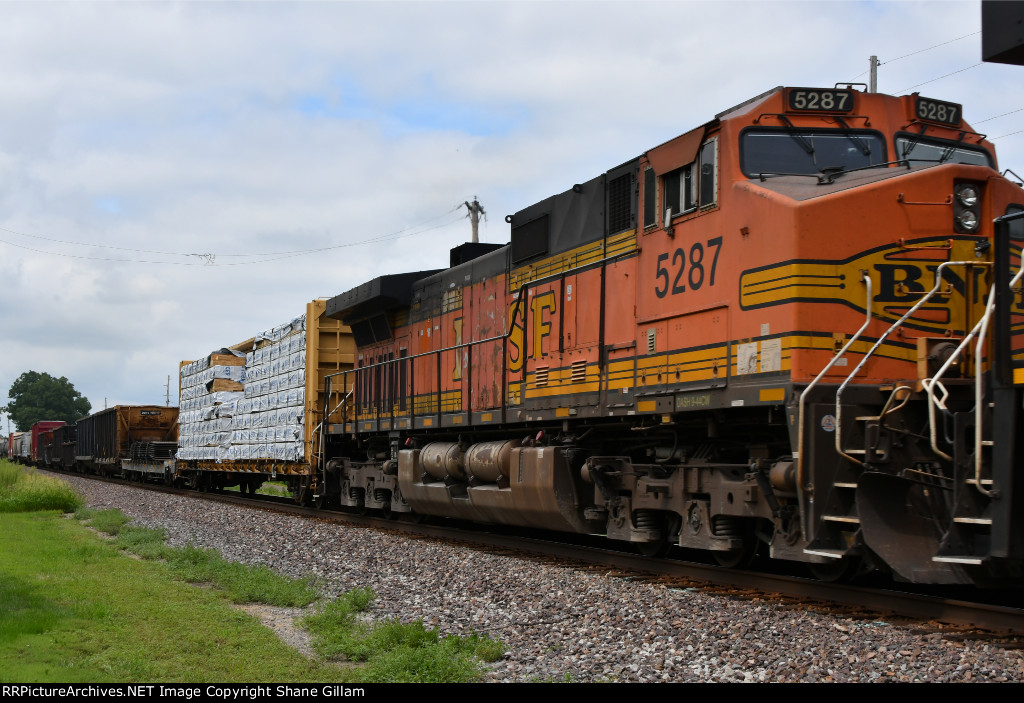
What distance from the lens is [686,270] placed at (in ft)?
28.4

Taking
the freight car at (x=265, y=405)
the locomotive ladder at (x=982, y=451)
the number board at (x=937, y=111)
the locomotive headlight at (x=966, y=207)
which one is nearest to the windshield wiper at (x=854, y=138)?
the number board at (x=937, y=111)

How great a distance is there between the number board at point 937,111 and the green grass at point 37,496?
1673 centimetres

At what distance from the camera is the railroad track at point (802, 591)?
246 inches

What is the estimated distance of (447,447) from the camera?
13211mm

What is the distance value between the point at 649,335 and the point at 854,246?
2.38 metres

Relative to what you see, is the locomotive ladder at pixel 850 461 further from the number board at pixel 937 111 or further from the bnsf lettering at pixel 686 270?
the number board at pixel 937 111

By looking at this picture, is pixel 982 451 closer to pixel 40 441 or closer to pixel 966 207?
pixel 966 207

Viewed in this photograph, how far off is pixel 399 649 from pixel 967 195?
5.36 meters

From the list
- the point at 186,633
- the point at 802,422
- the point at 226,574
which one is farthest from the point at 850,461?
the point at 226,574

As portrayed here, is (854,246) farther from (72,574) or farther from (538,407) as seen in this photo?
(72,574)

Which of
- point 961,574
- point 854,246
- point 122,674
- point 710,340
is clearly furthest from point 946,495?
point 122,674

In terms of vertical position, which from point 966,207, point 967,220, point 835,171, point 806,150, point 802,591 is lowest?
point 802,591

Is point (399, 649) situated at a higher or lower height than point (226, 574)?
higher

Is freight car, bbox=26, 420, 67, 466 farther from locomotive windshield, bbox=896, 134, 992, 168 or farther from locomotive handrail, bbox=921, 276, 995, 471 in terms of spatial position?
locomotive handrail, bbox=921, 276, 995, 471
